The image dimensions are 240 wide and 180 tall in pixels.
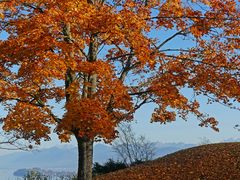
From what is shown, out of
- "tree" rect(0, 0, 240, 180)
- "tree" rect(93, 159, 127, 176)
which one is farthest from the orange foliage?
"tree" rect(93, 159, 127, 176)

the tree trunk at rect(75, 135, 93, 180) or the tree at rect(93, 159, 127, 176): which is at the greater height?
the tree at rect(93, 159, 127, 176)

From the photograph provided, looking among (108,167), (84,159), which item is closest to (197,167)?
(84,159)

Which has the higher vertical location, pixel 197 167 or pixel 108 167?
pixel 108 167

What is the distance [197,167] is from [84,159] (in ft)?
25.5

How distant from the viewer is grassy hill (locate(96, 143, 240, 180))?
23.7m

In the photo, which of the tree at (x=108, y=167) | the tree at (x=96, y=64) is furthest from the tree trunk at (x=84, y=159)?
the tree at (x=108, y=167)

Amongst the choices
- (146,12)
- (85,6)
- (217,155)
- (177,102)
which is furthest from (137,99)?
(217,155)

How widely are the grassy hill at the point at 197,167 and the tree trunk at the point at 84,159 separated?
5.77 metres

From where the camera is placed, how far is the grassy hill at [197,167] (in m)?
23.7

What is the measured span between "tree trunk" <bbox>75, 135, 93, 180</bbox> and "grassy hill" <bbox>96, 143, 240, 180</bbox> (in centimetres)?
577

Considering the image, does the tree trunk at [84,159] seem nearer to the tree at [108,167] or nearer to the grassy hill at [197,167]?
the grassy hill at [197,167]

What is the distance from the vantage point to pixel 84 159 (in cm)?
2034

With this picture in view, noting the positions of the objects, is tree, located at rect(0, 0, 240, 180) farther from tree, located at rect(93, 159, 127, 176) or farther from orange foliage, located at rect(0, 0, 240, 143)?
tree, located at rect(93, 159, 127, 176)

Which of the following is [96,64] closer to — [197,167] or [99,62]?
[99,62]
